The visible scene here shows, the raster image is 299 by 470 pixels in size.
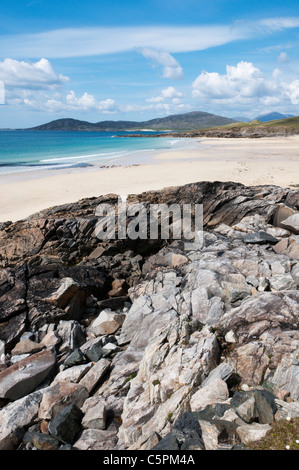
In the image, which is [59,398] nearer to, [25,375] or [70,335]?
[25,375]

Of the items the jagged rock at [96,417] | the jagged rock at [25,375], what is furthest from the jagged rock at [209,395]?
the jagged rock at [25,375]

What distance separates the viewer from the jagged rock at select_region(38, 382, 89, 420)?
695cm

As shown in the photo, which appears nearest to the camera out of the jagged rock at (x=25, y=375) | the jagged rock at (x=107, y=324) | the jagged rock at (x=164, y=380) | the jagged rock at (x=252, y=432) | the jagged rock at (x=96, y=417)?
the jagged rock at (x=252, y=432)

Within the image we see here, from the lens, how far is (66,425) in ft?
21.0

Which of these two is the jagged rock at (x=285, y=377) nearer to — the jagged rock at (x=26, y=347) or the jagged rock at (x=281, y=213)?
the jagged rock at (x=26, y=347)

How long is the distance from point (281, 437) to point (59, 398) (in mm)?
4493

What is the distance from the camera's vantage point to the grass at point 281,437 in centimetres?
482

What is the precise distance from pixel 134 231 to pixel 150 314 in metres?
5.54

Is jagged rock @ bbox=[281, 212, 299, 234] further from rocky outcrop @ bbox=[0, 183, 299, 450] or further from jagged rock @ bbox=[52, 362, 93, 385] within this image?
jagged rock @ bbox=[52, 362, 93, 385]

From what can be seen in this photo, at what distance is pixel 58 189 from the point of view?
28922 millimetres

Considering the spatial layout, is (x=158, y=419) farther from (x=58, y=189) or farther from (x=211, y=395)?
(x=58, y=189)

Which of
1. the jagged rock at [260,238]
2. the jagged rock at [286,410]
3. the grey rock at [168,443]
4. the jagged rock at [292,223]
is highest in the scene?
the jagged rock at [292,223]

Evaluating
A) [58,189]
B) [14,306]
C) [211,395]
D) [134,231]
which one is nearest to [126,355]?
[211,395]

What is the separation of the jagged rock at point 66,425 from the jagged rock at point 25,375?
161 centimetres
